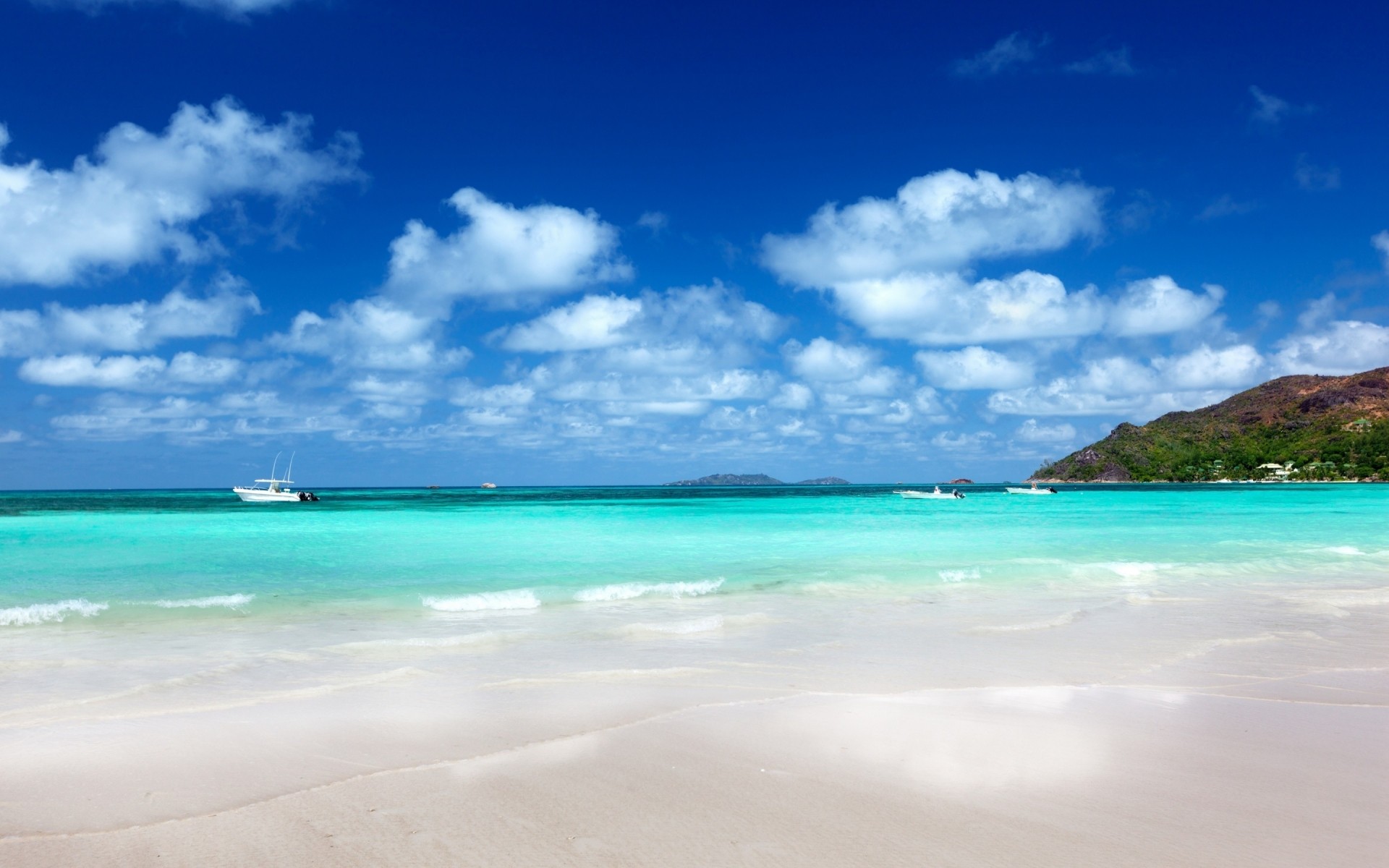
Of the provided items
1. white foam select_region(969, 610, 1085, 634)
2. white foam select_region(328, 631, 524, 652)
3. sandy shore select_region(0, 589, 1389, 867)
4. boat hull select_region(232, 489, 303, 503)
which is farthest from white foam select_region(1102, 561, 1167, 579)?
boat hull select_region(232, 489, 303, 503)

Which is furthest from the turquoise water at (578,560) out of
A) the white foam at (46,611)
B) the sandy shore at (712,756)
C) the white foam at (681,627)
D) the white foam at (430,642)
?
the sandy shore at (712,756)

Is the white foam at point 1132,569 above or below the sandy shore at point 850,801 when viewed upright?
below

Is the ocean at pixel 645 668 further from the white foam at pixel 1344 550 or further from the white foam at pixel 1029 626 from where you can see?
the white foam at pixel 1344 550

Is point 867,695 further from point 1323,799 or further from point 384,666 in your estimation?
point 384,666

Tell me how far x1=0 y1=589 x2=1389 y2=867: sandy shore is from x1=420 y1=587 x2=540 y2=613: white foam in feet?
9.98

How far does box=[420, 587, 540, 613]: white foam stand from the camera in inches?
514

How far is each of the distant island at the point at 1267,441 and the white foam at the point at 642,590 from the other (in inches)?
6308

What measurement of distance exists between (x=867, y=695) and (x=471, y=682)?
12.9 feet

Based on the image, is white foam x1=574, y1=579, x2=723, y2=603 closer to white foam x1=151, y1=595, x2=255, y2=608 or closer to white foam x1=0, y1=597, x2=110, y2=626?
white foam x1=151, y1=595, x2=255, y2=608

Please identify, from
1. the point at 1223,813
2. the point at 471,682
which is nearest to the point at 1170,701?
the point at 1223,813

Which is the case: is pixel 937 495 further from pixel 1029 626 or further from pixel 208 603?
pixel 208 603

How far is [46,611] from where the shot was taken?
1235 cm

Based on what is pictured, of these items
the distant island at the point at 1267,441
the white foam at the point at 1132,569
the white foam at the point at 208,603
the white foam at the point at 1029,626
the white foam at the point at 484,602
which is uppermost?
the distant island at the point at 1267,441

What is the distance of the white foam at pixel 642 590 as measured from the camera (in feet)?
46.6
